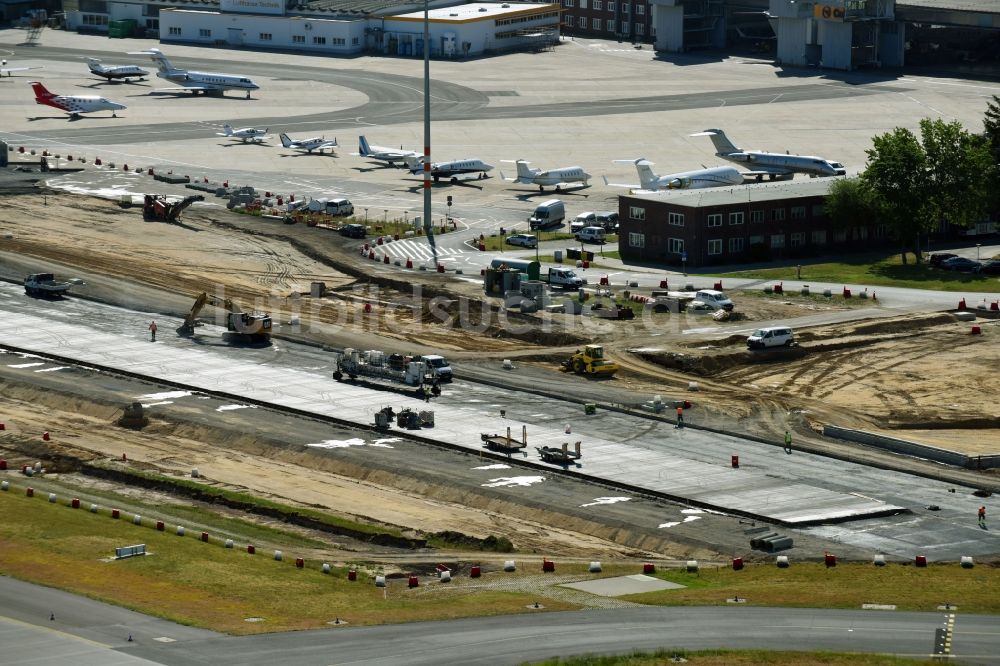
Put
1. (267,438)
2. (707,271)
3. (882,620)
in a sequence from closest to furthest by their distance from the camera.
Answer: (882,620) → (267,438) → (707,271)

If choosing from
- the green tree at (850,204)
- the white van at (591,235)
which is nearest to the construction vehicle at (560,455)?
the white van at (591,235)

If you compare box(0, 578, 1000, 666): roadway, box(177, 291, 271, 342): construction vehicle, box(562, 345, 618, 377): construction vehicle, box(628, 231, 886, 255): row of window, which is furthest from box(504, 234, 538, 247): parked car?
box(0, 578, 1000, 666): roadway

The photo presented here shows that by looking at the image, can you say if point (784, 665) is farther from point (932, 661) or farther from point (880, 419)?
point (880, 419)

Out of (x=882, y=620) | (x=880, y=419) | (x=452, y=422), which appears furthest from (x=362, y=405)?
(x=882, y=620)

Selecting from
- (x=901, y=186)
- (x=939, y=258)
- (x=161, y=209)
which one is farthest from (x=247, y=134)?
(x=939, y=258)

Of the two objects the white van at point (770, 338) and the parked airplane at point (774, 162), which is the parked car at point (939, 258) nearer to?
the white van at point (770, 338)

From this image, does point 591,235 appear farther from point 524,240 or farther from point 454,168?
point 454,168
